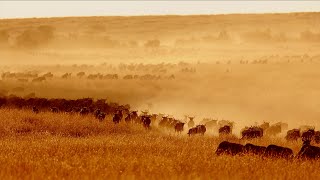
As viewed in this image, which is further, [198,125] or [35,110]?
[35,110]

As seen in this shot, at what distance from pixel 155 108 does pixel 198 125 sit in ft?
34.4

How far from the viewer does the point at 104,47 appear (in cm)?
10806

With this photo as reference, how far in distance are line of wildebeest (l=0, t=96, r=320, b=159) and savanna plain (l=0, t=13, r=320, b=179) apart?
34 centimetres

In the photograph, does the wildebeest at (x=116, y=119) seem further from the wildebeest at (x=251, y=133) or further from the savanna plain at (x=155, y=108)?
the wildebeest at (x=251, y=133)

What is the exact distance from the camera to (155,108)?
32000mm

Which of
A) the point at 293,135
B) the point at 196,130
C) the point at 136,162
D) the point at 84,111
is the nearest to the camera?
the point at 136,162

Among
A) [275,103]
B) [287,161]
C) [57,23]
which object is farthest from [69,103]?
[57,23]

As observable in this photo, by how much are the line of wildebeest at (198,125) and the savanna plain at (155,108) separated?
34 centimetres

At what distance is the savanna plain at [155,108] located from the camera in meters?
11.8

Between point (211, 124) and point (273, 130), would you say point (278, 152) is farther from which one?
point (211, 124)

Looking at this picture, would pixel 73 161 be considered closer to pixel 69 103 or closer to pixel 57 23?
pixel 69 103

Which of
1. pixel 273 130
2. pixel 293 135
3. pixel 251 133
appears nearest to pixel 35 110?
pixel 251 133

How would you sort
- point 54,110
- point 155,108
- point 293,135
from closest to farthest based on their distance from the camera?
point 293,135
point 54,110
point 155,108

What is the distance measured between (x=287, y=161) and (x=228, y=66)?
146 feet
